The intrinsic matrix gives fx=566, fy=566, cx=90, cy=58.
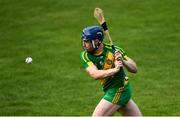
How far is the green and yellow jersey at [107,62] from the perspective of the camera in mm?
10734

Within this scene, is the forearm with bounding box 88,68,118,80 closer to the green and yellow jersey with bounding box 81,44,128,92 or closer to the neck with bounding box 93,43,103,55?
the green and yellow jersey with bounding box 81,44,128,92

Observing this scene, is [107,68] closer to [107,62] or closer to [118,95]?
[107,62]

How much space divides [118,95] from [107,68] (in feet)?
1.83

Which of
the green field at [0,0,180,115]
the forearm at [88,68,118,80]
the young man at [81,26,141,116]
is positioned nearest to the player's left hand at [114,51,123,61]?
the young man at [81,26,141,116]

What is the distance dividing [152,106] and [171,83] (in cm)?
188

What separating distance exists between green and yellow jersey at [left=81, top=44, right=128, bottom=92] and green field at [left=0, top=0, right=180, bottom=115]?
3487mm

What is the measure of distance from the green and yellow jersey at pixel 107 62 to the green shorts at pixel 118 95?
3.7 inches

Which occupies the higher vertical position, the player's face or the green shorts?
the player's face

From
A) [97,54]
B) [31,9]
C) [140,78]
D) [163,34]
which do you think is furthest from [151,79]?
[31,9]

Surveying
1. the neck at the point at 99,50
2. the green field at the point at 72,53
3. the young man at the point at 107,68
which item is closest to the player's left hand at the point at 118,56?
the young man at the point at 107,68

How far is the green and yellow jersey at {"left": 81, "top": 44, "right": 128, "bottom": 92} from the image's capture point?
35.2ft

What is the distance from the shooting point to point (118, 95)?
10.7 metres

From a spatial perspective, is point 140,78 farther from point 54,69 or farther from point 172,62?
point 54,69

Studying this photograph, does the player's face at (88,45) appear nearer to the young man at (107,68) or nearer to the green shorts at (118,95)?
the young man at (107,68)
